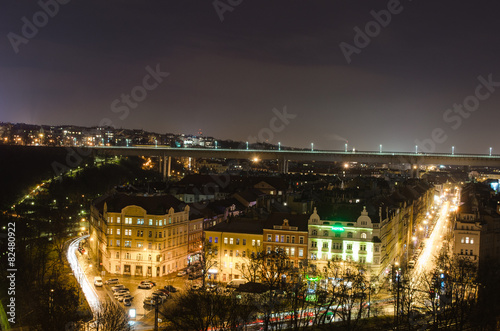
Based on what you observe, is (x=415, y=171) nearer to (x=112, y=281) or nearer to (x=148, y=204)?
(x=148, y=204)

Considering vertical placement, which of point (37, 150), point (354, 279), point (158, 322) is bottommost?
point (158, 322)

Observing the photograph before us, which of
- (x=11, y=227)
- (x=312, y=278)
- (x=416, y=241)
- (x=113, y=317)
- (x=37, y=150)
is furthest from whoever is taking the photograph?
(x=37, y=150)

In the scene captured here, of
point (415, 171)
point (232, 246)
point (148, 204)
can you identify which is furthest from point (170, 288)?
point (415, 171)

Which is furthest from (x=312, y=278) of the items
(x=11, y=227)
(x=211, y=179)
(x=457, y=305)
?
(x=211, y=179)

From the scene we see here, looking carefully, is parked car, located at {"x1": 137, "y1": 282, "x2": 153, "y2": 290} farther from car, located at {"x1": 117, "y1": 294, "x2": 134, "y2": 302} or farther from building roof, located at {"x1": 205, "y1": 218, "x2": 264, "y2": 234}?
building roof, located at {"x1": 205, "y1": 218, "x2": 264, "y2": 234}

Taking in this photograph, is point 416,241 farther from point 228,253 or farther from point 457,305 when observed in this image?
point 457,305

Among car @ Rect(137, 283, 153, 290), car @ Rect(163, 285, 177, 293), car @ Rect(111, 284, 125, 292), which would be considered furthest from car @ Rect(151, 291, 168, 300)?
car @ Rect(111, 284, 125, 292)
